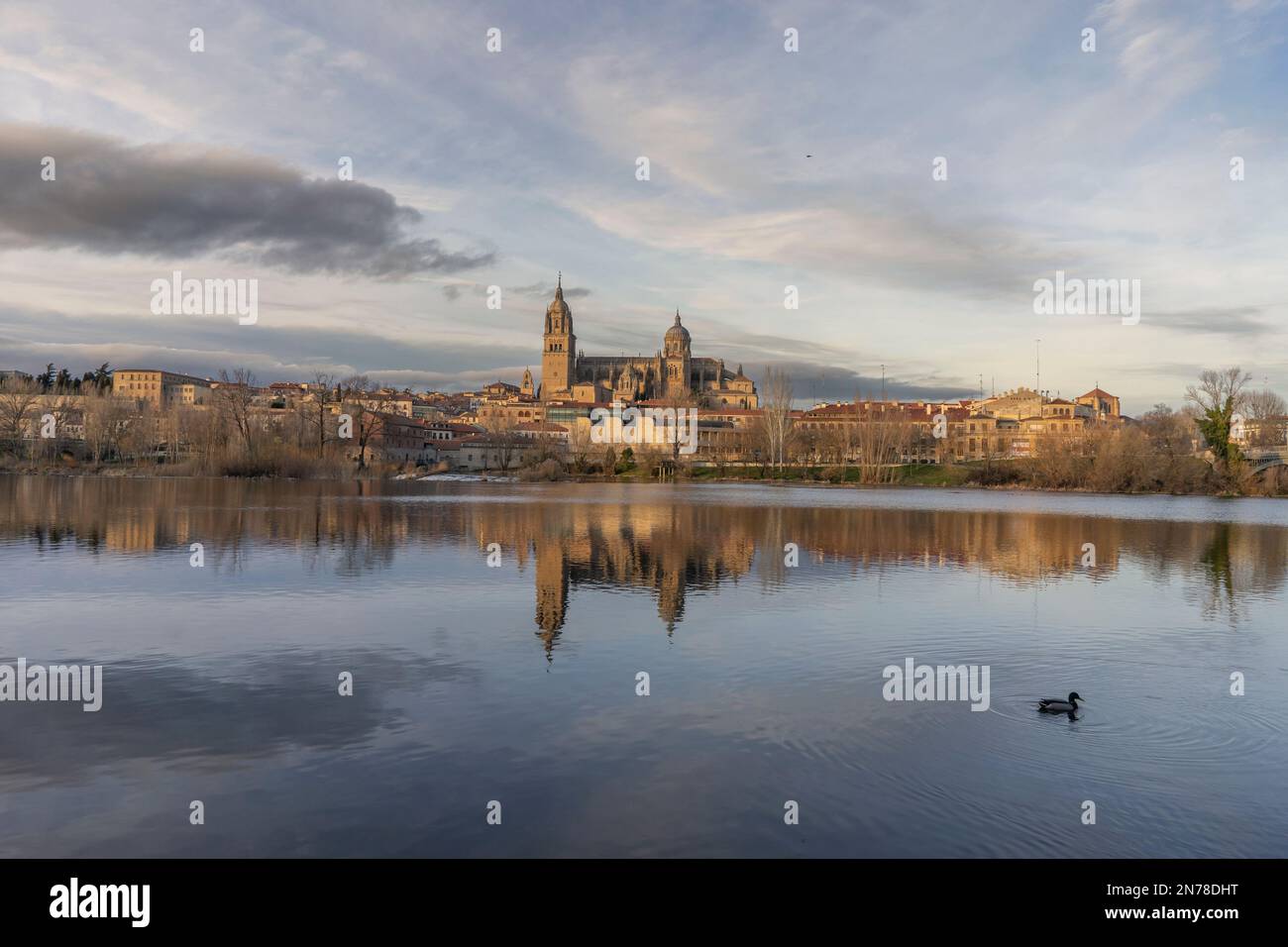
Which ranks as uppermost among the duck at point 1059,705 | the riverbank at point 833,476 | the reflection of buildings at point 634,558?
the riverbank at point 833,476

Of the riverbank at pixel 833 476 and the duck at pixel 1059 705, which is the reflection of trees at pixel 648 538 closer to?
the duck at pixel 1059 705

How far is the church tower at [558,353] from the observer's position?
178m

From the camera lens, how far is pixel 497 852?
248 inches

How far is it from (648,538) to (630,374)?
153 metres

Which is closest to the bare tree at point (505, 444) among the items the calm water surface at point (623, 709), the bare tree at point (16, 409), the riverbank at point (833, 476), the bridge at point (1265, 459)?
the riverbank at point (833, 476)

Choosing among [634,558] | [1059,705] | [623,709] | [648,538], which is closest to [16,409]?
[648,538]

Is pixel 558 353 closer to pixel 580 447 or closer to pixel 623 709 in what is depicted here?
pixel 580 447

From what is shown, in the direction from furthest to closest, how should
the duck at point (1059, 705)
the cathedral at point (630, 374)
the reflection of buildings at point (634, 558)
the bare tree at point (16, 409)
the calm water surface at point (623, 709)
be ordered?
the cathedral at point (630, 374)
the bare tree at point (16, 409)
the reflection of buildings at point (634, 558)
the duck at point (1059, 705)
the calm water surface at point (623, 709)

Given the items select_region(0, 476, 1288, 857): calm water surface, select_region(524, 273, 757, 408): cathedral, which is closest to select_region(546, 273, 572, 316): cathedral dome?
select_region(524, 273, 757, 408): cathedral

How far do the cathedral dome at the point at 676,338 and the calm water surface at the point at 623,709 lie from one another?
16728 cm

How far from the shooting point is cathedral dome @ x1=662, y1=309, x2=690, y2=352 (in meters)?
187
